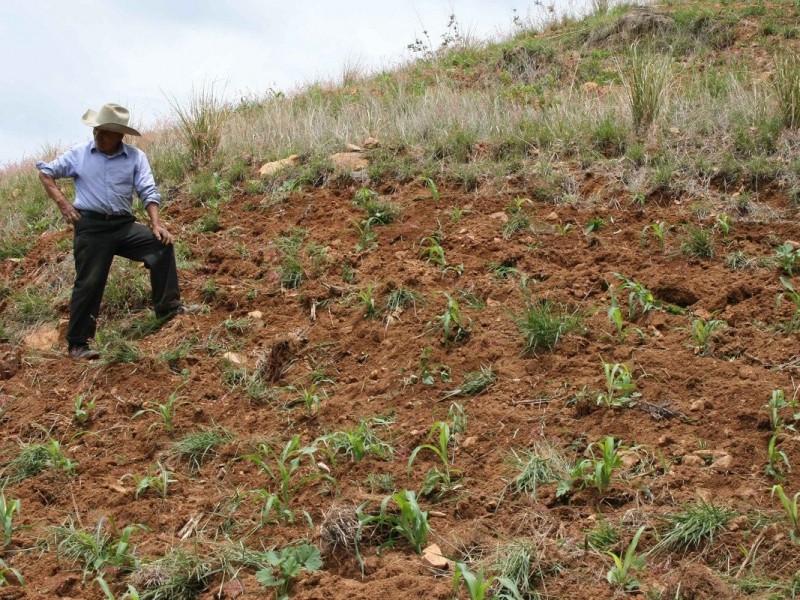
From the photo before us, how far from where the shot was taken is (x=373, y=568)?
10.3 feet

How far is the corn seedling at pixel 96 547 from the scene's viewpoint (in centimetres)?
342

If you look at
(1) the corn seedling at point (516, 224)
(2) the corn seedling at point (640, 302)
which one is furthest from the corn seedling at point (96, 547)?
(1) the corn seedling at point (516, 224)

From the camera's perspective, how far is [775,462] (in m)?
3.27

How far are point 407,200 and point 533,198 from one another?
43.0 inches

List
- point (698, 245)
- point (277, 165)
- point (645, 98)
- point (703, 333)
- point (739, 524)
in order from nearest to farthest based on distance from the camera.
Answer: point (739, 524), point (703, 333), point (698, 245), point (645, 98), point (277, 165)

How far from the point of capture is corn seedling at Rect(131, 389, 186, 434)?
4.68 m

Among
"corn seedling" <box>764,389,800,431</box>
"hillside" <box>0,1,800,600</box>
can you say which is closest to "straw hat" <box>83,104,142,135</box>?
"hillside" <box>0,1,800,600</box>

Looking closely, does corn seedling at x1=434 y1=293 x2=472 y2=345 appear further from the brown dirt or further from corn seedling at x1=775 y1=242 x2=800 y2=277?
corn seedling at x1=775 y1=242 x2=800 y2=277

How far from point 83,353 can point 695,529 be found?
14.8ft

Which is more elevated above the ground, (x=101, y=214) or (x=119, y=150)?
(x=119, y=150)

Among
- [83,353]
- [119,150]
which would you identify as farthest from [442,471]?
[119,150]

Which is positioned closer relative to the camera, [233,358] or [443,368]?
[443,368]

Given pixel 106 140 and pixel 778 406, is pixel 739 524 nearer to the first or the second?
pixel 778 406

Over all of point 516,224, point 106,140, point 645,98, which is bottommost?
point 516,224
